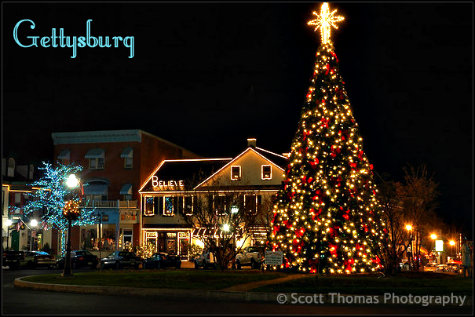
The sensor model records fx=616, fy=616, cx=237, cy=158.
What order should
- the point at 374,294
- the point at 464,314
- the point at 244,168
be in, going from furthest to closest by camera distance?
the point at 244,168 → the point at 374,294 → the point at 464,314

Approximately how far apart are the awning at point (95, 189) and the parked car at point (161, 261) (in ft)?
52.1

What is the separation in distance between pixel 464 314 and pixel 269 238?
13.5 m

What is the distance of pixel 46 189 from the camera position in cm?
5594

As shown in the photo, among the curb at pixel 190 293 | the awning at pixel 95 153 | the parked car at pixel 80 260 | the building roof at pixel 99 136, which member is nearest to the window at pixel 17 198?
the building roof at pixel 99 136

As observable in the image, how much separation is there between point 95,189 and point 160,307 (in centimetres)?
4362

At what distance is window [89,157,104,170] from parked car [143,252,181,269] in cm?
1763

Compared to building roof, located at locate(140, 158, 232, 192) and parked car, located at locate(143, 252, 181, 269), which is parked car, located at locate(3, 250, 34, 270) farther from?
building roof, located at locate(140, 158, 232, 192)

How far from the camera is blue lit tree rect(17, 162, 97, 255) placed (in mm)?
55219

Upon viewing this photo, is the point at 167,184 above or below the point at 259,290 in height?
above

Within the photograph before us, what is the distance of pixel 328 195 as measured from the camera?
27.0m

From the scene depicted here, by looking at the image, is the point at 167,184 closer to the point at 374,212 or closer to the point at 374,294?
the point at 374,212

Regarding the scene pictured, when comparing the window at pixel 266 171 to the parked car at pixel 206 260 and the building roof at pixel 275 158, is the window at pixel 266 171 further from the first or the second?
the parked car at pixel 206 260

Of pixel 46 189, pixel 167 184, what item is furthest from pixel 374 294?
pixel 46 189

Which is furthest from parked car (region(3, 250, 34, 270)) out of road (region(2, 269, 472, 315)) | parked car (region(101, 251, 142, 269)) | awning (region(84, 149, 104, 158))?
road (region(2, 269, 472, 315))
